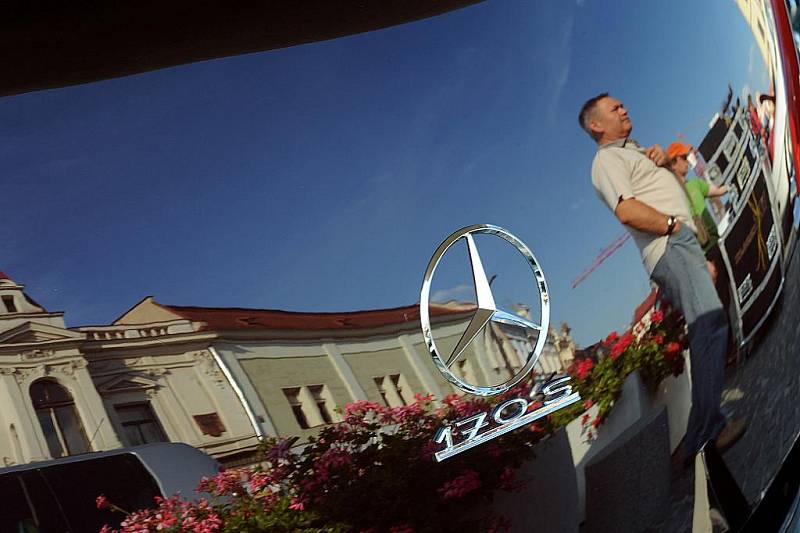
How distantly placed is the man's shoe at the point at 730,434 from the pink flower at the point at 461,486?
60cm

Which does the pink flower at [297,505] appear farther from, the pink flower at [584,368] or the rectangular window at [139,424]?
the pink flower at [584,368]

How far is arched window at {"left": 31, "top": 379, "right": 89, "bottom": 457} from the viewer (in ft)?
4.13

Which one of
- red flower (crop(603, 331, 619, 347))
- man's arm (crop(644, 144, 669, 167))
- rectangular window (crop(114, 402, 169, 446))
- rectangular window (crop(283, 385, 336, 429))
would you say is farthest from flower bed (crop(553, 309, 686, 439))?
rectangular window (crop(114, 402, 169, 446))

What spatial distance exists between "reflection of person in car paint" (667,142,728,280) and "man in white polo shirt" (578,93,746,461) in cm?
2

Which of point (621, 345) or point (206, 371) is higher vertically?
point (206, 371)

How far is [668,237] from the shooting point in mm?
1782

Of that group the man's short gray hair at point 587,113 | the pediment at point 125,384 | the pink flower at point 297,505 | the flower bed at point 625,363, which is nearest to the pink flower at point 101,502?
the pediment at point 125,384

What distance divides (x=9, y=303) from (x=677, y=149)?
1.15m

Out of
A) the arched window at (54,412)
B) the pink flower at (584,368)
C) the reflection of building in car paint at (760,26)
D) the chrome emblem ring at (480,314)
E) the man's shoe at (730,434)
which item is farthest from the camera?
the reflection of building in car paint at (760,26)

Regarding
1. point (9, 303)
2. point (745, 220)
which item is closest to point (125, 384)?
point (9, 303)

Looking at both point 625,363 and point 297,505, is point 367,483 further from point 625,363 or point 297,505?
point 625,363

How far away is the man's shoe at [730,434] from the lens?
1.92 m

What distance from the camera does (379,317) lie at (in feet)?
4.74

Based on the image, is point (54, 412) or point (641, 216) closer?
point (54, 412)
